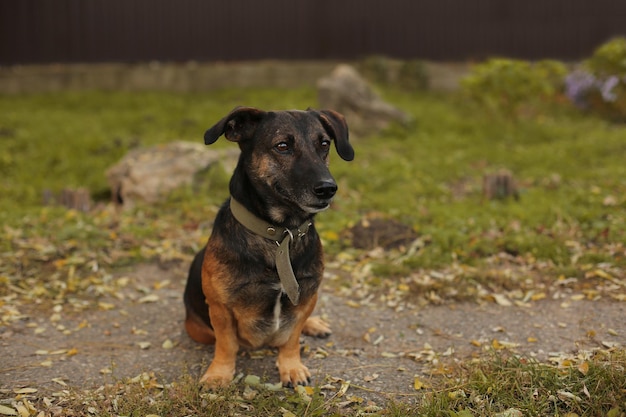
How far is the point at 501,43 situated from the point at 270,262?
1241 centimetres

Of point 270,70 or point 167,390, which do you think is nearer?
point 167,390

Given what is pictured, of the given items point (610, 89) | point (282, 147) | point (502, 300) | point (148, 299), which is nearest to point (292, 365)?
point (282, 147)

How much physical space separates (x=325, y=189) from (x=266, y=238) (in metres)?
0.62

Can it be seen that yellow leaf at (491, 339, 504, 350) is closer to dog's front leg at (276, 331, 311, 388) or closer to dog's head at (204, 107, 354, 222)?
dog's front leg at (276, 331, 311, 388)

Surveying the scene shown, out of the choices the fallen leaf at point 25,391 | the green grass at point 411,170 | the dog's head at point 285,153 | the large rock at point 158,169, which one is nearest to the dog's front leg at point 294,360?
the dog's head at point 285,153

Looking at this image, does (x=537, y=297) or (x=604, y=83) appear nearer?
(x=537, y=297)

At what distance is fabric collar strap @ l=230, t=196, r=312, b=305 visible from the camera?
3.83 m

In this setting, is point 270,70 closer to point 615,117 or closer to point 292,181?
point 615,117

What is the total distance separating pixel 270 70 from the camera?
13.8 metres

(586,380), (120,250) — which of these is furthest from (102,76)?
(586,380)

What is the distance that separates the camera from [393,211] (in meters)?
7.20

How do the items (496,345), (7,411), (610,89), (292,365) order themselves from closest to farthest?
(7,411), (292,365), (496,345), (610,89)

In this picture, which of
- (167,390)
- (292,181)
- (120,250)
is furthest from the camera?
(120,250)

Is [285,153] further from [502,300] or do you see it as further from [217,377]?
[502,300]
